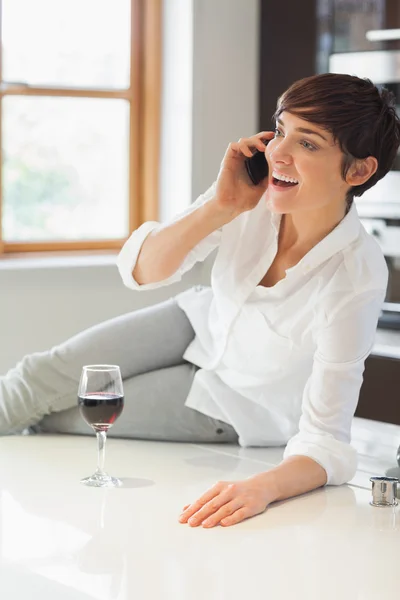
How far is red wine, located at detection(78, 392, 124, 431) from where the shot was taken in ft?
5.67

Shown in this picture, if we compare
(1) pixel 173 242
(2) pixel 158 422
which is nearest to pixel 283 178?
(1) pixel 173 242

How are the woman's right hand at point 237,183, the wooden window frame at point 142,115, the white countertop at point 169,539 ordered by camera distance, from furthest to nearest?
the wooden window frame at point 142,115
the woman's right hand at point 237,183
the white countertop at point 169,539

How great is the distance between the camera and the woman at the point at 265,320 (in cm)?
189

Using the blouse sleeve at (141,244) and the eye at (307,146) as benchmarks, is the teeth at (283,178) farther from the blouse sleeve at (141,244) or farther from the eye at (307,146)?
the blouse sleeve at (141,244)

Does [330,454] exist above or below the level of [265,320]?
below

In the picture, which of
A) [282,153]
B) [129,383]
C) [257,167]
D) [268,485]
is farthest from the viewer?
[129,383]

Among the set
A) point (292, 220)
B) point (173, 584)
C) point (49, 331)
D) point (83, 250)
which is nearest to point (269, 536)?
point (173, 584)

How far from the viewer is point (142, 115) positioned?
4707mm

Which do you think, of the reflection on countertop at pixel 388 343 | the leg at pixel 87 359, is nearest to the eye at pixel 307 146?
the leg at pixel 87 359

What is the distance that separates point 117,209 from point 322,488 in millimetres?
3055

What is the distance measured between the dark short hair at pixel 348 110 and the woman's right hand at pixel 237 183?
0.10 meters

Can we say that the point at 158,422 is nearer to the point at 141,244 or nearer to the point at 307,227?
the point at 141,244

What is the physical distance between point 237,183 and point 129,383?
615 mm

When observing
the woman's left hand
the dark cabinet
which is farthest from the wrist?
the dark cabinet
